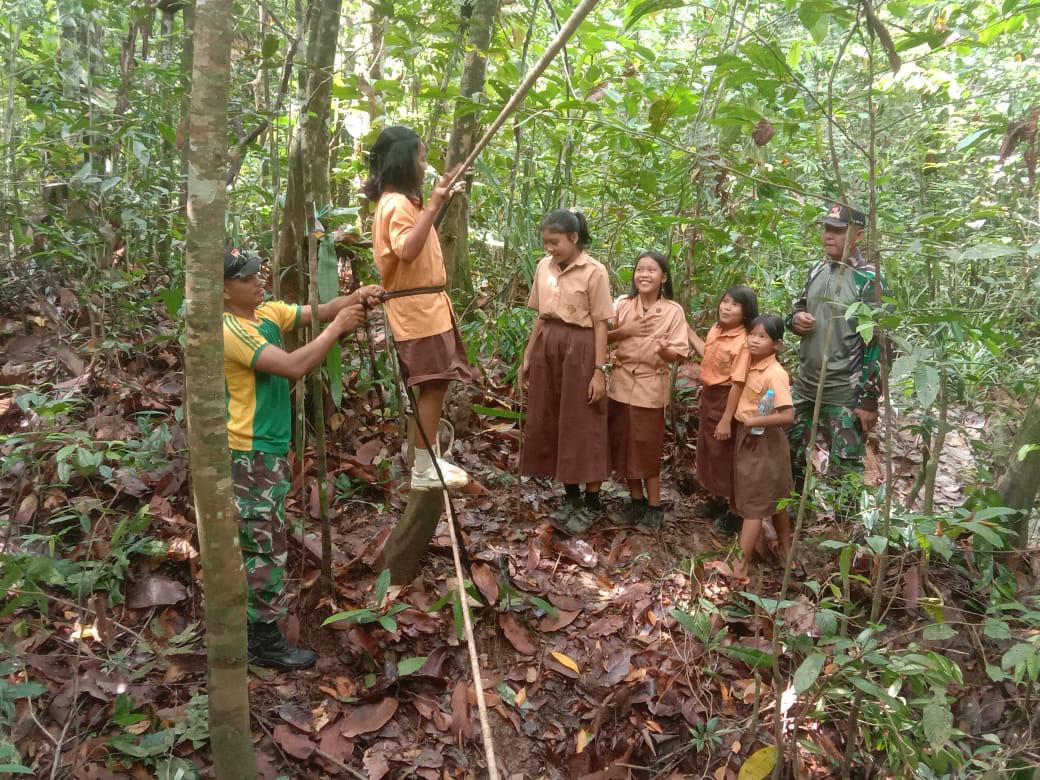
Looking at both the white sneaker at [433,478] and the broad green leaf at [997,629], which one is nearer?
the broad green leaf at [997,629]

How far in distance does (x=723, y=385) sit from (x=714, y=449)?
413 millimetres

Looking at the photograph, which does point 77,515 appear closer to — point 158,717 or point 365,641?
point 158,717

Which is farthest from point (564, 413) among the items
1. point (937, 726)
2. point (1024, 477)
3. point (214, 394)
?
point (214, 394)

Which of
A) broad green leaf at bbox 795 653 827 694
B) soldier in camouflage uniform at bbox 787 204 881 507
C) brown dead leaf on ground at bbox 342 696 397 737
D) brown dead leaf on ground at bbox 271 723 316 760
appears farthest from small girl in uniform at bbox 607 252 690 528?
brown dead leaf on ground at bbox 271 723 316 760

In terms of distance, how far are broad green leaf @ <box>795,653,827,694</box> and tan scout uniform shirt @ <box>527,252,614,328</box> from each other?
2456 mm

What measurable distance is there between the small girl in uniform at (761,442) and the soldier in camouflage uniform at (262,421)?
2.36 metres

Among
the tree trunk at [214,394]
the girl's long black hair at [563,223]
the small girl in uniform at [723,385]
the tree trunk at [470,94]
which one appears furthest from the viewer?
the small girl in uniform at [723,385]

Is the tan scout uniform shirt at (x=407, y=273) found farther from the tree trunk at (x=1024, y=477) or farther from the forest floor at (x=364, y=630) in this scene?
the tree trunk at (x=1024, y=477)

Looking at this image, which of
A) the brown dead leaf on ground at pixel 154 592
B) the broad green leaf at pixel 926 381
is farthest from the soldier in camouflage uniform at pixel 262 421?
the broad green leaf at pixel 926 381

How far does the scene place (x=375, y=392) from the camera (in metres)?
5.00

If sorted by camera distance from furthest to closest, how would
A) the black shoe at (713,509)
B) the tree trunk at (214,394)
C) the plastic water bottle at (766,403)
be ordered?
the black shoe at (713,509), the plastic water bottle at (766,403), the tree trunk at (214,394)

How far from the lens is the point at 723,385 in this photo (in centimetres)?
450

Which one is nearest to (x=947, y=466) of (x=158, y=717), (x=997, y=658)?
(x=997, y=658)

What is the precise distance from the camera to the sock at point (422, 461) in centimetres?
328
